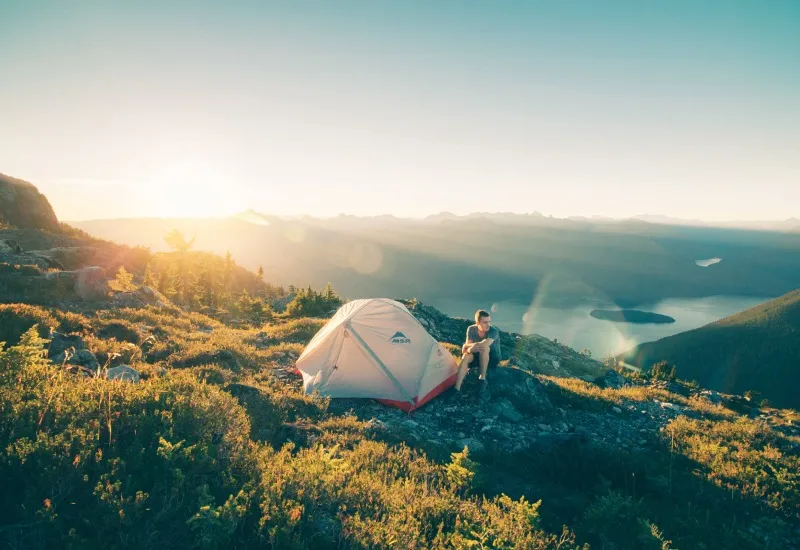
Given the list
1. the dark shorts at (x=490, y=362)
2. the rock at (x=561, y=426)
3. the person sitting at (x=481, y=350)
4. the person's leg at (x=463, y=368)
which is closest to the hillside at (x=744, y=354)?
the rock at (x=561, y=426)

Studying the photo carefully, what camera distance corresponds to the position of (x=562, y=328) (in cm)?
18075

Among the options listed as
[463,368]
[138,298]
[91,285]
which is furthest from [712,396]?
[91,285]

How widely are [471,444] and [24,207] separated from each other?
41.3m

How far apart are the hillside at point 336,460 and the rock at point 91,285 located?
2.26 m

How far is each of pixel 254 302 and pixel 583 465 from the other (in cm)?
2097

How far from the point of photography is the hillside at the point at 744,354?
107 metres

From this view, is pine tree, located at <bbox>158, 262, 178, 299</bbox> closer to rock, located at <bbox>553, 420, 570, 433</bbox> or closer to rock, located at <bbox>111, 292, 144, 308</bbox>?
rock, located at <bbox>111, 292, 144, 308</bbox>

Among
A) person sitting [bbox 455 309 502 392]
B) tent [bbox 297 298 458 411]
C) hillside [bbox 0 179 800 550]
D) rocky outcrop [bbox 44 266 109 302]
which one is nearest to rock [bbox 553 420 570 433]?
hillside [bbox 0 179 800 550]

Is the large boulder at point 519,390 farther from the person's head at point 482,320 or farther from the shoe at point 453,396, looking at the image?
the person's head at point 482,320

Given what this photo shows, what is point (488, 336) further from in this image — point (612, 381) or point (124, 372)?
point (124, 372)

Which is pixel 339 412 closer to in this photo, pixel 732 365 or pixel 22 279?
pixel 22 279

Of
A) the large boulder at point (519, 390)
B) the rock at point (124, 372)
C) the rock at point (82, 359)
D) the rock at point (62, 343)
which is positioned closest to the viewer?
the rock at point (124, 372)

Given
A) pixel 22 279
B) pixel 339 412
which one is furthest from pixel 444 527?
pixel 22 279

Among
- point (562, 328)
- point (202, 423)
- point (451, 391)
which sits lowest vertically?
point (562, 328)
